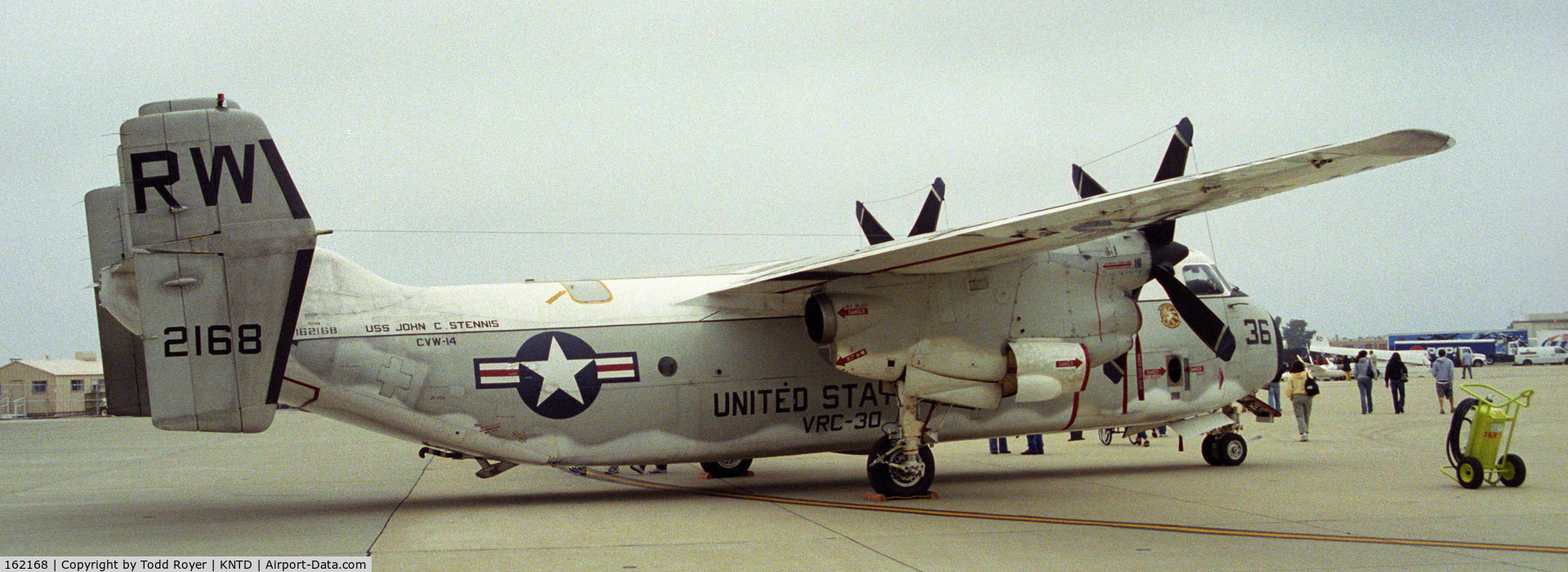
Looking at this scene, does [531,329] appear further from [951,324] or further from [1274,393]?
[1274,393]

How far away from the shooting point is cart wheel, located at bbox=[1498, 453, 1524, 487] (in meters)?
13.5

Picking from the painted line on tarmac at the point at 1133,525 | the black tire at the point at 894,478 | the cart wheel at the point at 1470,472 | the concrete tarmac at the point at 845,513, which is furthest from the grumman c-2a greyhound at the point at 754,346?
the cart wheel at the point at 1470,472

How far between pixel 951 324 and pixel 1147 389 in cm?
423

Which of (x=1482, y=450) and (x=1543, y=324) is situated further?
(x=1543, y=324)

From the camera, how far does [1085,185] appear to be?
48.0 feet

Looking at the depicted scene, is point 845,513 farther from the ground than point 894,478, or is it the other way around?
point 894,478

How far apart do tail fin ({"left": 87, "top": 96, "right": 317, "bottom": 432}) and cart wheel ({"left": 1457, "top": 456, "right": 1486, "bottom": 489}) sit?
43.6ft

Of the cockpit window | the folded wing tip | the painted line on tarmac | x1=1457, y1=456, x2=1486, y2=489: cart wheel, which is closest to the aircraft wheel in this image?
the cockpit window

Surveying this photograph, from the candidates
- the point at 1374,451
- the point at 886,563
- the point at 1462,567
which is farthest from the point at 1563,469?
the point at 886,563

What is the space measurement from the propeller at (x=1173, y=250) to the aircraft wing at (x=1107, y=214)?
1.74 meters

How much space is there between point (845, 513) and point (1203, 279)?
755cm

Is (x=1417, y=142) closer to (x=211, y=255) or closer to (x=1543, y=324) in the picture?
(x=211, y=255)

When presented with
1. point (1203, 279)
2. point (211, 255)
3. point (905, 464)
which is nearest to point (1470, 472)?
point (1203, 279)

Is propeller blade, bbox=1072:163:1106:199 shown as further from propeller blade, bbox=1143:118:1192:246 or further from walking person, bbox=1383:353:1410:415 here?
walking person, bbox=1383:353:1410:415
